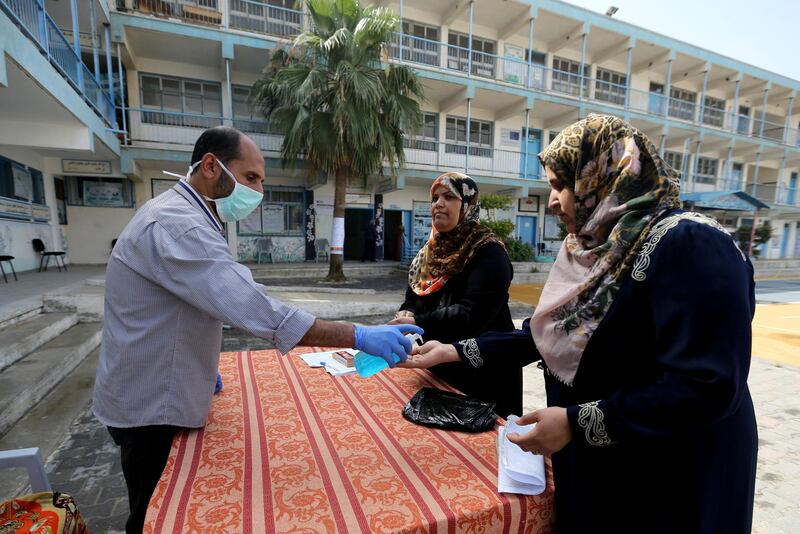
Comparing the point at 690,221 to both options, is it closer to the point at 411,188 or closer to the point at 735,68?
the point at 411,188

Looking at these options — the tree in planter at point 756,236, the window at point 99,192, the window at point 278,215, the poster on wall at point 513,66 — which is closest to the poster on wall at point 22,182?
the window at point 99,192

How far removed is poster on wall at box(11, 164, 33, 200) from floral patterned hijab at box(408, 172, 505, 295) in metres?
9.33

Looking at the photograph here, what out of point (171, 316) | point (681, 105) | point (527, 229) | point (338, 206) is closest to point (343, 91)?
point (338, 206)

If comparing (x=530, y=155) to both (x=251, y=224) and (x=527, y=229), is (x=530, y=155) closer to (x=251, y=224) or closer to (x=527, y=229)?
(x=527, y=229)

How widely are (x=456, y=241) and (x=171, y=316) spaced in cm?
136

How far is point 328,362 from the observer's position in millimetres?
1890

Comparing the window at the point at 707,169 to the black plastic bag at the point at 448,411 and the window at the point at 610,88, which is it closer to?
the window at the point at 610,88

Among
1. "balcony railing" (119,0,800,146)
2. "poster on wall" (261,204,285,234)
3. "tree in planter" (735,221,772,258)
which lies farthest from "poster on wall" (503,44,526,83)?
"tree in planter" (735,221,772,258)

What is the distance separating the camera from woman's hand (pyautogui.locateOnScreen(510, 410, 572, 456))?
90 cm

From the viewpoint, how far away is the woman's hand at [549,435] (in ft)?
2.95

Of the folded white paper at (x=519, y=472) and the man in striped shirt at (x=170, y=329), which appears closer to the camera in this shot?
the folded white paper at (x=519, y=472)

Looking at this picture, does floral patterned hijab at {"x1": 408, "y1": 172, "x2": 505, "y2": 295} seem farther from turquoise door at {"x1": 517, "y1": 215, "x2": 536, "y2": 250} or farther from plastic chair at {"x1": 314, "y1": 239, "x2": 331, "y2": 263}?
turquoise door at {"x1": 517, "y1": 215, "x2": 536, "y2": 250}

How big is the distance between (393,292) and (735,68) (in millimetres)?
18332

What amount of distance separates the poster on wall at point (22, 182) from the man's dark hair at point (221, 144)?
901 centimetres
